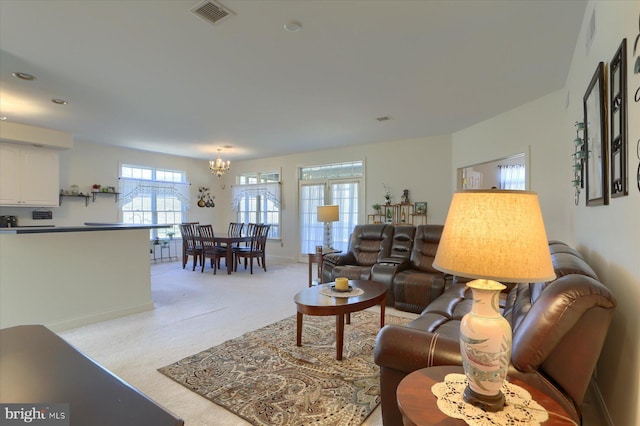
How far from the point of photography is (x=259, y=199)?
8.54 m

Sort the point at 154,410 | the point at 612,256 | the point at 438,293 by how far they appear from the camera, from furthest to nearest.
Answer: the point at 438,293
the point at 612,256
the point at 154,410

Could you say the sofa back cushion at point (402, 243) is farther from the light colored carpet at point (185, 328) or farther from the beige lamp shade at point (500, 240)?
the beige lamp shade at point (500, 240)

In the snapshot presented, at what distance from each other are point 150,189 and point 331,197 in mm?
4344

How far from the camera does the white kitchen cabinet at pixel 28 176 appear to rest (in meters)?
5.00

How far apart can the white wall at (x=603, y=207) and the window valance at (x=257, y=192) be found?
5.39 m

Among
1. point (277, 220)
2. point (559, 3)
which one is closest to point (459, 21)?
point (559, 3)

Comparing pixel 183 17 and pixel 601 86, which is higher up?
pixel 183 17

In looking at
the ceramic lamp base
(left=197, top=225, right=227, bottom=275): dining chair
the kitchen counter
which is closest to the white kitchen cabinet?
(left=197, top=225, right=227, bottom=275): dining chair

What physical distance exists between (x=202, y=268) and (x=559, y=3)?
252 inches

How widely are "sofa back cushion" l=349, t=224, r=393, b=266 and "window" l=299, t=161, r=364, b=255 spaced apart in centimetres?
195

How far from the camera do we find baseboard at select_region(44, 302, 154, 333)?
3225 mm

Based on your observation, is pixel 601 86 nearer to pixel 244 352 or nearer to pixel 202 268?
pixel 244 352

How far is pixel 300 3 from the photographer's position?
2230 mm

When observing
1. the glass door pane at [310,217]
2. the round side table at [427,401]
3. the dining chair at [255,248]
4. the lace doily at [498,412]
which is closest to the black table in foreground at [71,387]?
the round side table at [427,401]
